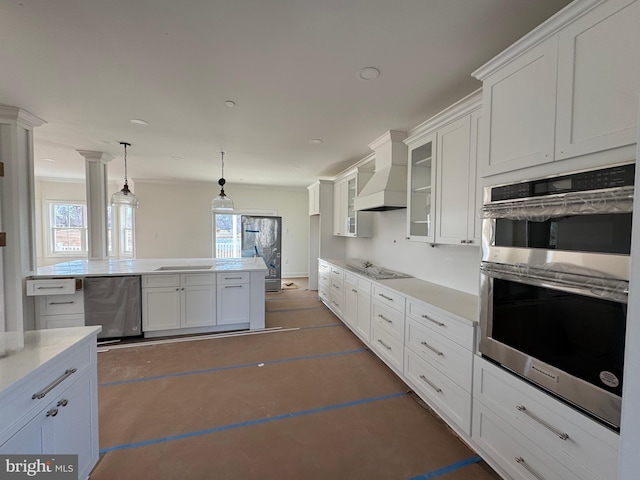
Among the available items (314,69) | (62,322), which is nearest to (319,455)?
(314,69)

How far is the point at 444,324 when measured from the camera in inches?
77.1

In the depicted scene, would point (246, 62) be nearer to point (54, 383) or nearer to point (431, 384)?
point (54, 383)

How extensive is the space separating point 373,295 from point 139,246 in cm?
647

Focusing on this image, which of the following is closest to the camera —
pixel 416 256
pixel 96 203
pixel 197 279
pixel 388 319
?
pixel 388 319

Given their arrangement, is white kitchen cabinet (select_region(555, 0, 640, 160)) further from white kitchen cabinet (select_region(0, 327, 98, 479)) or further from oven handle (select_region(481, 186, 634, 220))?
white kitchen cabinet (select_region(0, 327, 98, 479))

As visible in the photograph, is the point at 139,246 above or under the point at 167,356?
above

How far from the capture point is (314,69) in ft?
6.39

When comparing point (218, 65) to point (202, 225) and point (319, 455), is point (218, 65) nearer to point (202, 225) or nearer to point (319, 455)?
point (319, 455)

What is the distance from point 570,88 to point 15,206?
4688mm

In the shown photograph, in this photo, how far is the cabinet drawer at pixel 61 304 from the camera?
3.15m

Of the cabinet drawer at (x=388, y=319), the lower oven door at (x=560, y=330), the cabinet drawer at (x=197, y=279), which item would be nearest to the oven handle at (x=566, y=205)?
the lower oven door at (x=560, y=330)

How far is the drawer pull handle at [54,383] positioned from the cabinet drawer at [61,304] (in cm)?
259

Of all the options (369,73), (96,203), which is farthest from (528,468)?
(96,203)

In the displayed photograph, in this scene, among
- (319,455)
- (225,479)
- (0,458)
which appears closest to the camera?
(0,458)
